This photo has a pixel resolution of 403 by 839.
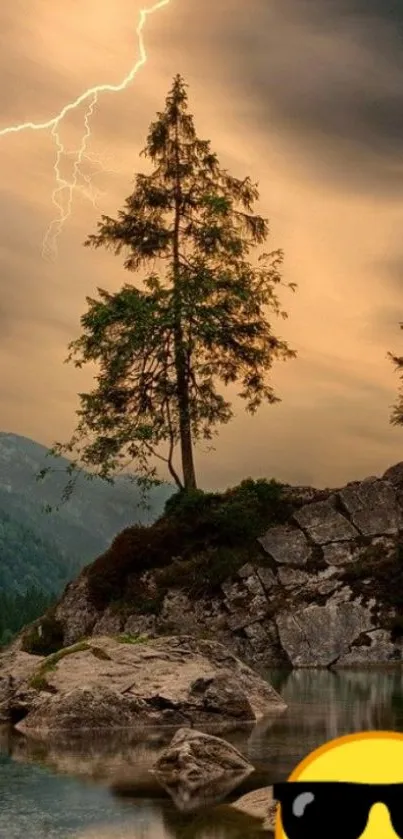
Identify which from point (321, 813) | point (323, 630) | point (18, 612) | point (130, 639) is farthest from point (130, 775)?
point (18, 612)

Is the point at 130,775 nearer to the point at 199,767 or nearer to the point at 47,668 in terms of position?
the point at 199,767

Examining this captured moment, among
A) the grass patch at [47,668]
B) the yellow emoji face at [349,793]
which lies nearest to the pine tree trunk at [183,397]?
the grass patch at [47,668]

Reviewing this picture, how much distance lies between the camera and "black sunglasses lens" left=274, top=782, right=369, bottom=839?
2783mm

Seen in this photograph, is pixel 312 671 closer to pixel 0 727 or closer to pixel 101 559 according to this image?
pixel 101 559

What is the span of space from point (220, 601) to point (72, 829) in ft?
83.8

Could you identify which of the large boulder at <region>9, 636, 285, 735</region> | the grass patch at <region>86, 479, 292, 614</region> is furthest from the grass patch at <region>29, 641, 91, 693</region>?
the grass patch at <region>86, 479, 292, 614</region>

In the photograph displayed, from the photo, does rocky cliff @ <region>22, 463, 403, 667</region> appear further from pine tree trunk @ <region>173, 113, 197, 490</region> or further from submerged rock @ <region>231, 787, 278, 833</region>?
submerged rock @ <region>231, 787, 278, 833</region>

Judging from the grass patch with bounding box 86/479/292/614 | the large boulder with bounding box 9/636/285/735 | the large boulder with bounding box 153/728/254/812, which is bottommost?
the large boulder with bounding box 153/728/254/812

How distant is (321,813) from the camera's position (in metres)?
2.82

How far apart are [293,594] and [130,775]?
22.4 meters

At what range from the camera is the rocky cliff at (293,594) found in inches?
1228

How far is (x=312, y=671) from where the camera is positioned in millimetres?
28438

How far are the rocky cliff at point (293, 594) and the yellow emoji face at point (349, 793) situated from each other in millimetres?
28365

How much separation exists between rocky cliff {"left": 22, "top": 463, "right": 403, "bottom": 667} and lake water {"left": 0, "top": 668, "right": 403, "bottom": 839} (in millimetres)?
12631
